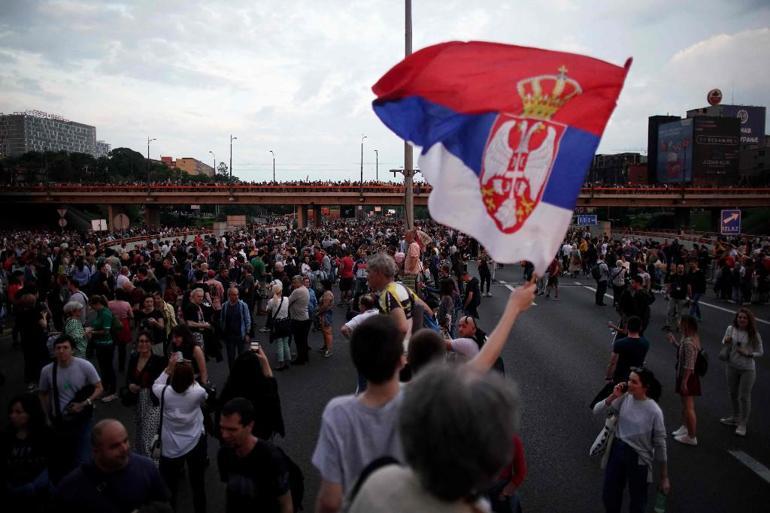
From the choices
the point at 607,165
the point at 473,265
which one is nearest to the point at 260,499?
the point at 473,265

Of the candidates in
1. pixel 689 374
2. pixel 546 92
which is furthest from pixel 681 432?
pixel 546 92

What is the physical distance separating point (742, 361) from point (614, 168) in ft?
404

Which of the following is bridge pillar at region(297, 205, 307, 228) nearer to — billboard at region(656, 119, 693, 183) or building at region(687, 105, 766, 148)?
billboard at region(656, 119, 693, 183)

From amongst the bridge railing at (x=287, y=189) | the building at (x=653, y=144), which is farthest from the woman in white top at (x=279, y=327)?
the building at (x=653, y=144)

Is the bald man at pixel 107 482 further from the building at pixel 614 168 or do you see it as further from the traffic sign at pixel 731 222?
the building at pixel 614 168

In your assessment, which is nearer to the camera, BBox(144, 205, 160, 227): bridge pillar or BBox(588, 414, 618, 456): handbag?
BBox(588, 414, 618, 456): handbag

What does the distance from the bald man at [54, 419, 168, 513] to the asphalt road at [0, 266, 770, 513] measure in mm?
2112

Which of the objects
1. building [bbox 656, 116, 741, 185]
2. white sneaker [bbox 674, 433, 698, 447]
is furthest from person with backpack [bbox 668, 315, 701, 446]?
building [bbox 656, 116, 741, 185]

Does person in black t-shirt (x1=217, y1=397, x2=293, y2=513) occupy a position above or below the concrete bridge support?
below

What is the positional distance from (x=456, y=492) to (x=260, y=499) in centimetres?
204

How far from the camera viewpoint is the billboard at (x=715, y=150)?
261 ft

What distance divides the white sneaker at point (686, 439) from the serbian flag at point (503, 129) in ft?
15.5

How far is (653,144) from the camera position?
8925cm

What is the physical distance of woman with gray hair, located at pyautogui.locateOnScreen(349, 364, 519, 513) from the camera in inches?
56.2
